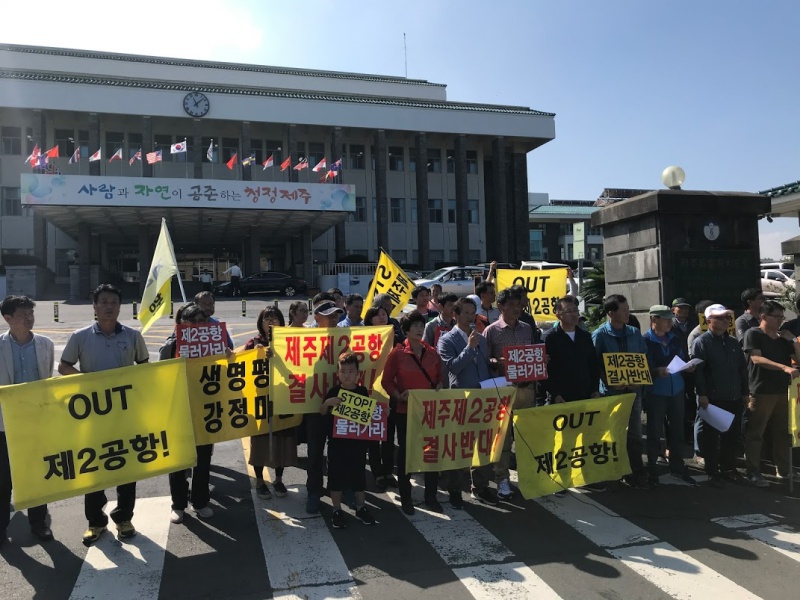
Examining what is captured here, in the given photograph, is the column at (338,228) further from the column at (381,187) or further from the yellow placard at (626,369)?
the yellow placard at (626,369)

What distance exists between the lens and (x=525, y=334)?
6039mm

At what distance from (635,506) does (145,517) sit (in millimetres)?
4578

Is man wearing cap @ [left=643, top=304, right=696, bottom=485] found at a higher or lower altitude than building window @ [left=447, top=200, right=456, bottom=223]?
lower

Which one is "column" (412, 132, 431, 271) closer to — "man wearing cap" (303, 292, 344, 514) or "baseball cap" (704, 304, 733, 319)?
"baseball cap" (704, 304, 733, 319)

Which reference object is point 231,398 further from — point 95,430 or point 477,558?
point 477,558

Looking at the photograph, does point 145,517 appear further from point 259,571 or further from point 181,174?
point 181,174

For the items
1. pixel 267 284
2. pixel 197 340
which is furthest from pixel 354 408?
pixel 267 284

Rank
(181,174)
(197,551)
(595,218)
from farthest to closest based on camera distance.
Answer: (181,174) < (595,218) < (197,551)

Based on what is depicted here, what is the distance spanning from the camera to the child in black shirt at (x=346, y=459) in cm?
525

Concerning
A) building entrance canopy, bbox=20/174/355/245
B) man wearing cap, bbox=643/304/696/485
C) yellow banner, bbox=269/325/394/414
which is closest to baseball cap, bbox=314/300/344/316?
yellow banner, bbox=269/325/394/414

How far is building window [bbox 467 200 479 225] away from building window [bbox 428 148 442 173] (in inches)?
147

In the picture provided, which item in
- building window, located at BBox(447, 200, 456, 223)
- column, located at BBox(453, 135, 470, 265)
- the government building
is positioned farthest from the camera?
building window, located at BBox(447, 200, 456, 223)

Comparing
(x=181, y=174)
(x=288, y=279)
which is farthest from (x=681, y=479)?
(x=181, y=174)

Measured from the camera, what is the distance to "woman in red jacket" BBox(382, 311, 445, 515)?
18.3ft
